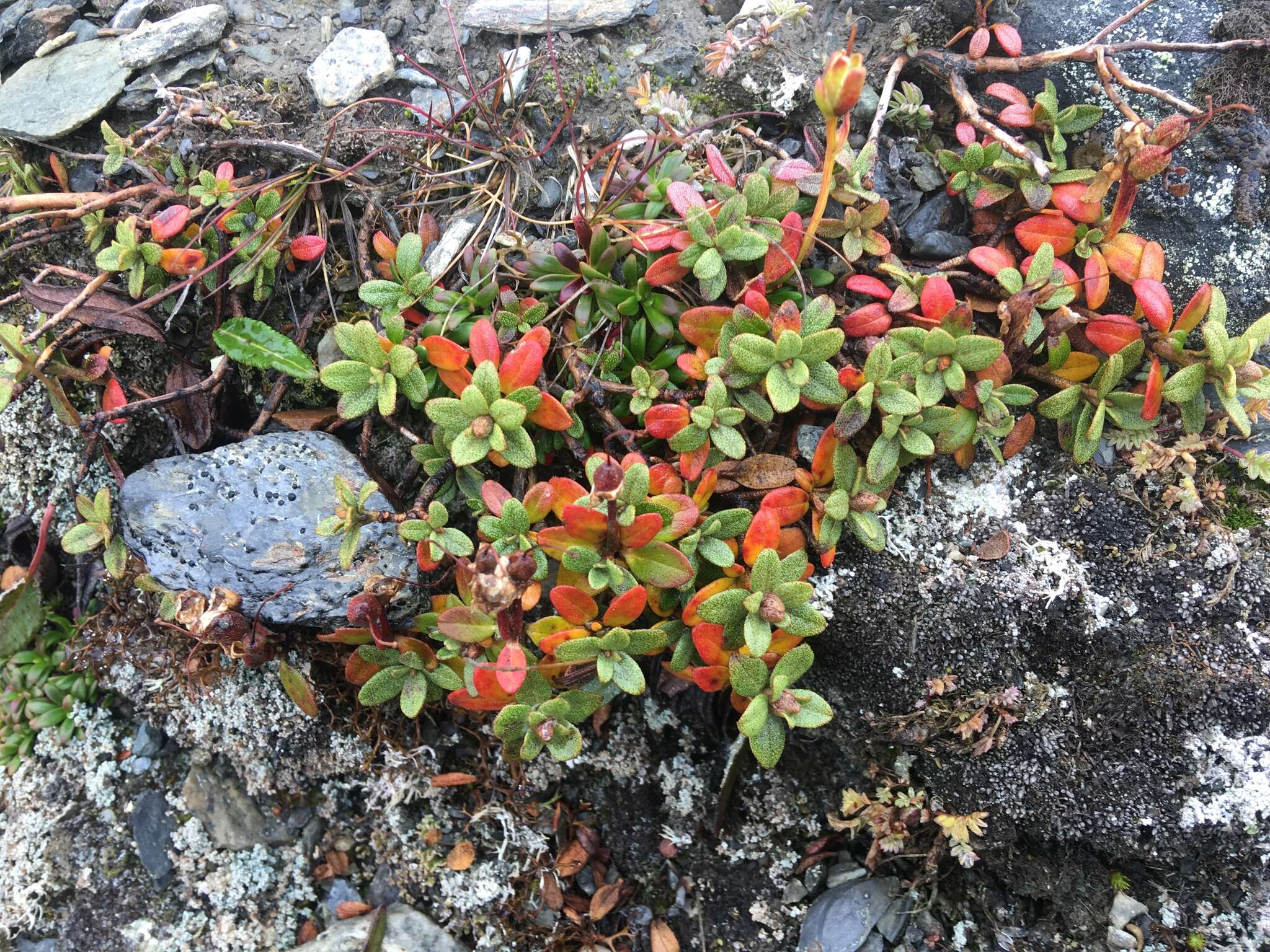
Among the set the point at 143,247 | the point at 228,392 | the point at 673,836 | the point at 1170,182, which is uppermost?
the point at 1170,182

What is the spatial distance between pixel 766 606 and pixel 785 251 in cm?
119

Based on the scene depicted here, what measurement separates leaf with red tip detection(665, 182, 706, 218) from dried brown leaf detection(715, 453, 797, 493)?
2.81ft

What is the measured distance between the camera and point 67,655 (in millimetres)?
3666

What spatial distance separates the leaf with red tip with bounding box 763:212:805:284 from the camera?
2861mm

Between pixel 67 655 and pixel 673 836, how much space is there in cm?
269

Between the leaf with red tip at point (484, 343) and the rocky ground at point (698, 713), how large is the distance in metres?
0.61

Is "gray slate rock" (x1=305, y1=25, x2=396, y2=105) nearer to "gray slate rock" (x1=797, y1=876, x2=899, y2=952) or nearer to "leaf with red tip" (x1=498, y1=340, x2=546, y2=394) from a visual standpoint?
"leaf with red tip" (x1=498, y1=340, x2=546, y2=394)

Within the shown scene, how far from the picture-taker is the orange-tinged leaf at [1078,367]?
9.23 feet

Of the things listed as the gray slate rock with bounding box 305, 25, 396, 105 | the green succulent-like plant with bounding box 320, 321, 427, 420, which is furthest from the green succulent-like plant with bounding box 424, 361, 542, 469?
the gray slate rock with bounding box 305, 25, 396, 105

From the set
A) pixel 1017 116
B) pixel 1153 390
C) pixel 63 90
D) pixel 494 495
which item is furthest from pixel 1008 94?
pixel 63 90

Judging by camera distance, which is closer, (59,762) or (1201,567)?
(1201,567)

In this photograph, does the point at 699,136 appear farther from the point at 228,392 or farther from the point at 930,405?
the point at 228,392

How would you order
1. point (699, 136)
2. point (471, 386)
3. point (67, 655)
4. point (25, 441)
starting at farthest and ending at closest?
1. point (67, 655)
2. point (25, 441)
3. point (699, 136)
4. point (471, 386)

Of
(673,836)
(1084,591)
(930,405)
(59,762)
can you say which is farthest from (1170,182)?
(59,762)
